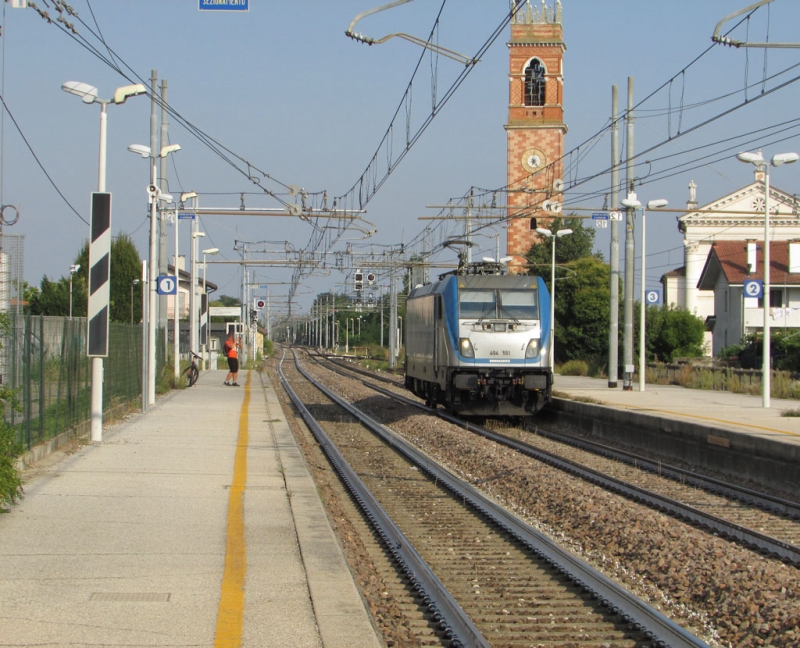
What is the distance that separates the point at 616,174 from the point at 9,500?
2465cm

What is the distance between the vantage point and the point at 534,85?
7494 centimetres

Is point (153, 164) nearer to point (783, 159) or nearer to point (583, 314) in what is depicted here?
point (783, 159)

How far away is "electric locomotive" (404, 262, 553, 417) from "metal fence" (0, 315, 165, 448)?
706 cm

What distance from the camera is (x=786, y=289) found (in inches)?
1980

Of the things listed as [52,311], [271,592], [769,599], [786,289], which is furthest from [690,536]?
[52,311]

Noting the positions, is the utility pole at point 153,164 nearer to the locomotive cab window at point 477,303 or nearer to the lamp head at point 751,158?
the locomotive cab window at point 477,303

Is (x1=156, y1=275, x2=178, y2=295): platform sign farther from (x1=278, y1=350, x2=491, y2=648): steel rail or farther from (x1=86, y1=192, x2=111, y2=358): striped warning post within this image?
(x1=278, y1=350, x2=491, y2=648): steel rail

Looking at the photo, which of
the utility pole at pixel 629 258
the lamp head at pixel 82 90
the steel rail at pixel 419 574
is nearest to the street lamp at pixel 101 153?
the lamp head at pixel 82 90

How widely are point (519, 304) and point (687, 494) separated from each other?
9.22 metres

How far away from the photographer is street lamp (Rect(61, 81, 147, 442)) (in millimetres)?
15383

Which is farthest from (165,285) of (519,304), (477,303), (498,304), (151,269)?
(519,304)

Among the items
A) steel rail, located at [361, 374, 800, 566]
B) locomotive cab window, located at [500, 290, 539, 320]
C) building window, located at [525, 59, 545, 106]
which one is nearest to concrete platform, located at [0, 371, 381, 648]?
steel rail, located at [361, 374, 800, 566]

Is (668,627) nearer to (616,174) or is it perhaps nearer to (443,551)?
(443,551)

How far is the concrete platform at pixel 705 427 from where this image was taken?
14508 millimetres
